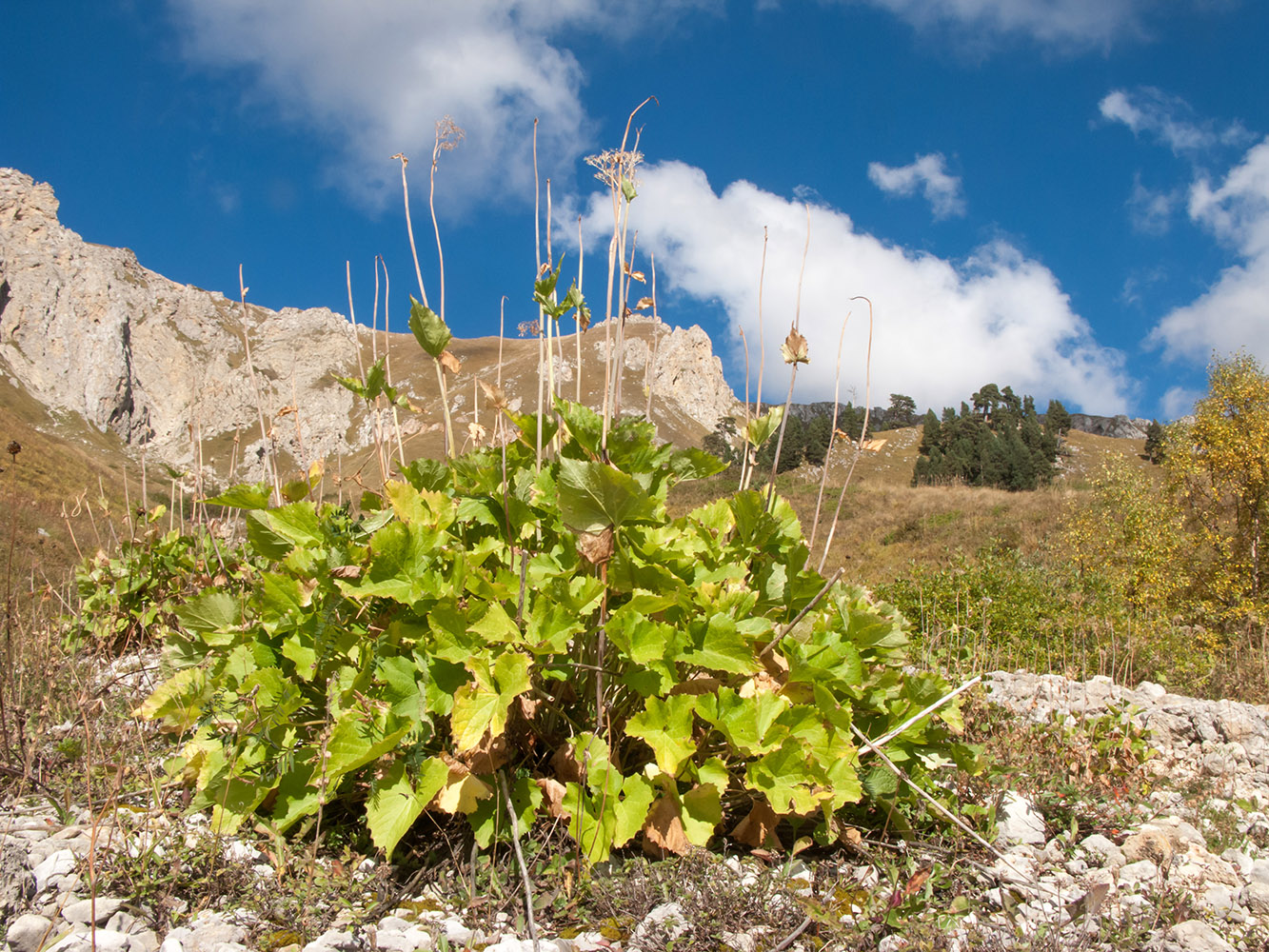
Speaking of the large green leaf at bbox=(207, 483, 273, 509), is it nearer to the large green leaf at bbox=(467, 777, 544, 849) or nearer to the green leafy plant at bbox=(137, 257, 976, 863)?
the green leafy plant at bbox=(137, 257, 976, 863)

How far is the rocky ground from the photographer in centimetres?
158

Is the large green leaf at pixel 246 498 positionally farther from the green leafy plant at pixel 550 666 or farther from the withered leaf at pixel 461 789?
the withered leaf at pixel 461 789

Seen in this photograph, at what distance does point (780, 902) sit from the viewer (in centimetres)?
180

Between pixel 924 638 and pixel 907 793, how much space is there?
290 cm

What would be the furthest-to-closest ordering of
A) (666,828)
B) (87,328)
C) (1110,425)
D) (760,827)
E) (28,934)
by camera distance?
(1110,425) → (87,328) → (760,827) → (666,828) → (28,934)

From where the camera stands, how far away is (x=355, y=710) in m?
1.81

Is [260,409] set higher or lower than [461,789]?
Answer: higher

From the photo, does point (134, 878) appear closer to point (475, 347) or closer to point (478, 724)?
point (478, 724)

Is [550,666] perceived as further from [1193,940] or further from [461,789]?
[1193,940]

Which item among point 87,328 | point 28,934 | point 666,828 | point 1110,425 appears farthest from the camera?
point 1110,425

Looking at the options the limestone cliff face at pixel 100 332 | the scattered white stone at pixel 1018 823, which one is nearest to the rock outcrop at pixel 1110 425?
the limestone cliff face at pixel 100 332

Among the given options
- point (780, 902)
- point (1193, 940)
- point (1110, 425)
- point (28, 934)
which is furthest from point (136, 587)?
point (1110, 425)

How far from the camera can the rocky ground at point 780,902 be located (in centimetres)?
158

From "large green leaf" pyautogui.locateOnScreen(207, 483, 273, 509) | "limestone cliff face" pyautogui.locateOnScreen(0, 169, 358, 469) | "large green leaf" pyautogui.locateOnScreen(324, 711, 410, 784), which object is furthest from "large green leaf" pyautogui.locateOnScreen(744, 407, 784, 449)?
"limestone cliff face" pyautogui.locateOnScreen(0, 169, 358, 469)
